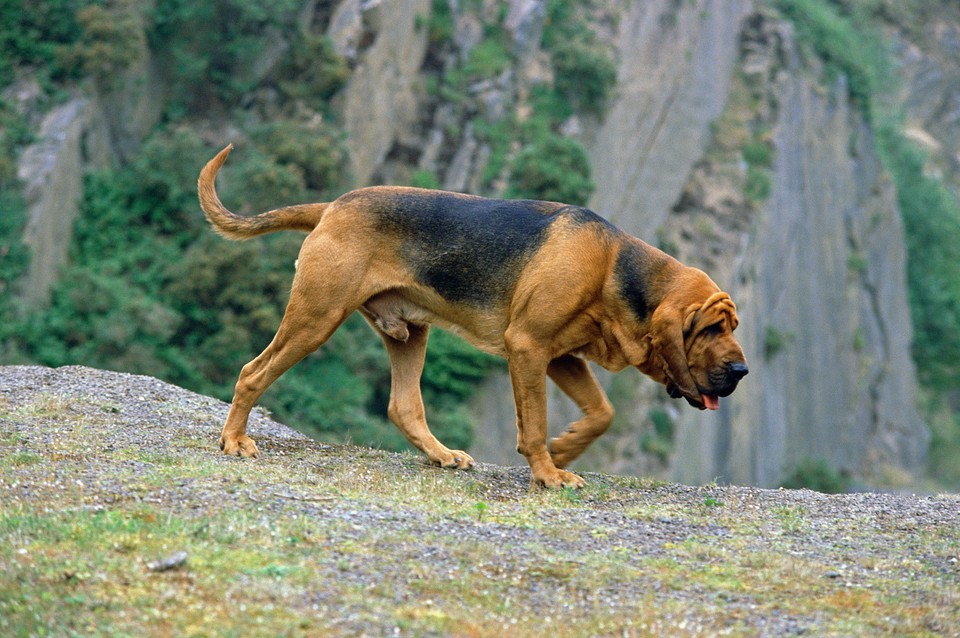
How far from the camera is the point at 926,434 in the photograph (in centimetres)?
4803

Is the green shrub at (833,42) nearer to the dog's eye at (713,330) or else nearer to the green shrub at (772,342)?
the green shrub at (772,342)

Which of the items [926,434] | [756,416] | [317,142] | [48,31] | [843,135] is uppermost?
[48,31]

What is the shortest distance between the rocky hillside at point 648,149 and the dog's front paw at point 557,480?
47.1ft

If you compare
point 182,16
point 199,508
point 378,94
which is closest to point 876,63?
point 378,94

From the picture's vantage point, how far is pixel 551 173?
83.9ft

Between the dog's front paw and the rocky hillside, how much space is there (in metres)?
14.3

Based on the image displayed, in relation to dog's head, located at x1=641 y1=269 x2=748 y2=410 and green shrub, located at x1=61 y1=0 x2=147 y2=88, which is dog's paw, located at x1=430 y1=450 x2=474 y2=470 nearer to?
dog's head, located at x1=641 y1=269 x2=748 y2=410

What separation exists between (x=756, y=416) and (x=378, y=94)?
47.6 feet

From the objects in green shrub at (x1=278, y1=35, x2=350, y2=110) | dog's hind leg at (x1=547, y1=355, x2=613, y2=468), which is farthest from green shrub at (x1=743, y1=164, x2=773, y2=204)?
dog's hind leg at (x1=547, y1=355, x2=613, y2=468)

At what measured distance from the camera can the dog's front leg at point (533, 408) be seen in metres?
8.89

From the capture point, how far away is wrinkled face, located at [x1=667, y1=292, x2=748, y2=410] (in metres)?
8.69

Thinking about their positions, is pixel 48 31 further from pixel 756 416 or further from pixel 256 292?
pixel 756 416

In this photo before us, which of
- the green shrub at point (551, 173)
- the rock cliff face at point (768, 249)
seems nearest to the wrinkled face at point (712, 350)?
the rock cliff face at point (768, 249)

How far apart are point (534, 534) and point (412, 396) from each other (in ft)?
10.4
